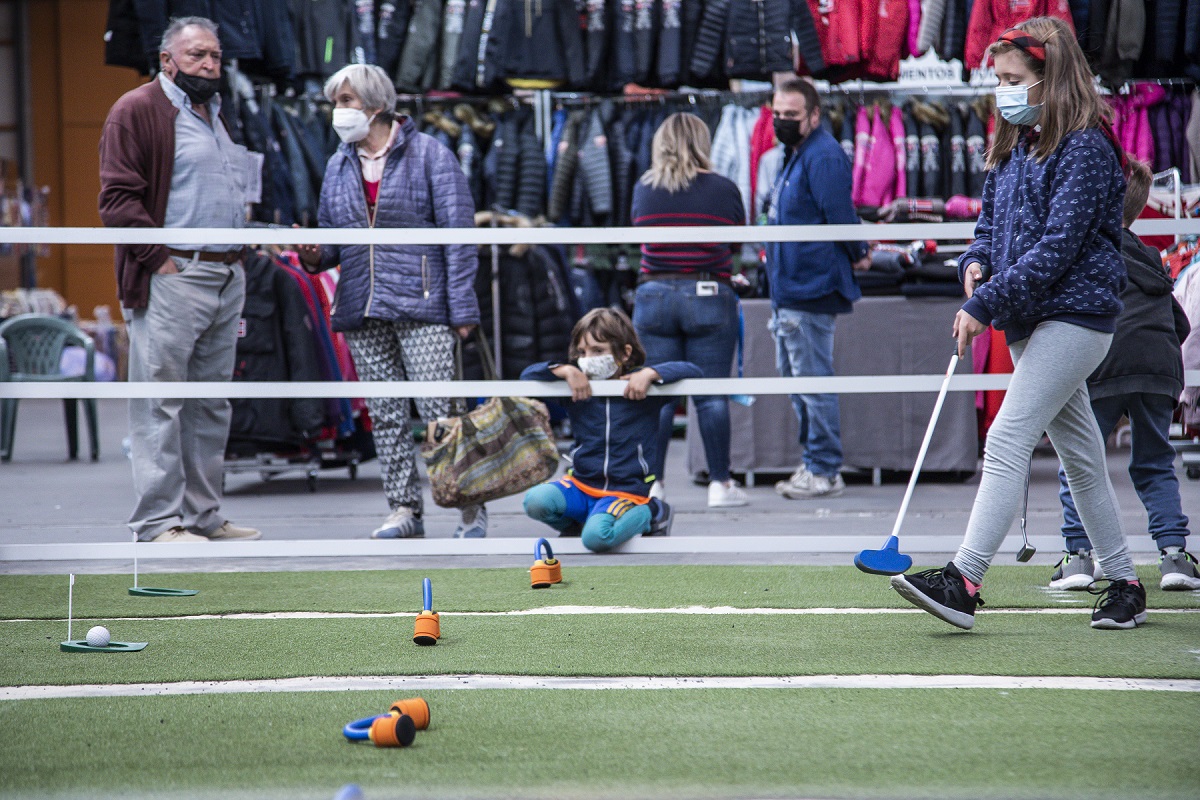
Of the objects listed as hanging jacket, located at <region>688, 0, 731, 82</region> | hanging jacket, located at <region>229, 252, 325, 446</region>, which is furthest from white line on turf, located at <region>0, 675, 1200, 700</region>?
hanging jacket, located at <region>688, 0, 731, 82</region>

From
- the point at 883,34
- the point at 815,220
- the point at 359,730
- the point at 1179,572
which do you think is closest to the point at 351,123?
the point at 815,220

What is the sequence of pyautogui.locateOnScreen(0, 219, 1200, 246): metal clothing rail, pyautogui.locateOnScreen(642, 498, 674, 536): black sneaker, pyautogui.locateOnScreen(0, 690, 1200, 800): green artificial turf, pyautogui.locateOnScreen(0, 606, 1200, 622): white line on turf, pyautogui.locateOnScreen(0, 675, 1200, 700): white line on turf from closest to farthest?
pyautogui.locateOnScreen(0, 690, 1200, 800): green artificial turf
pyautogui.locateOnScreen(0, 675, 1200, 700): white line on turf
pyautogui.locateOnScreen(0, 606, 1200, 622): white line on turf
pyautogui.locateOnScreen(0, 219, 1200, 246): metal clothing rail
pyautogui.locateOnScreen(642, 498, 674, 536): black sneaker

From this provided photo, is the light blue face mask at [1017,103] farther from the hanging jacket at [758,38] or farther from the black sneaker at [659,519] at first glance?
the hanging jacket at [758,38]

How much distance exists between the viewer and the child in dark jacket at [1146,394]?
363 centimetres

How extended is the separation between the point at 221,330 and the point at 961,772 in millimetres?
3387

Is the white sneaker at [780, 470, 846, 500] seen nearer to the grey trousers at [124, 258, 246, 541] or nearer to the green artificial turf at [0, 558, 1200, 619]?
the green artificial turf at [0, 558, 1200, 619]

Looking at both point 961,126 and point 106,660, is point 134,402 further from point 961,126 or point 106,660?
point 961,126

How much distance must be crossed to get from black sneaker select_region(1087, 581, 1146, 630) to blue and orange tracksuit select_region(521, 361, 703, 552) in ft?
5.38

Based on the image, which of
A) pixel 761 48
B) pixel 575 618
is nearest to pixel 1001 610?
pixel 575 618

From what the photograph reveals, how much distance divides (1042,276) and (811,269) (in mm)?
2739

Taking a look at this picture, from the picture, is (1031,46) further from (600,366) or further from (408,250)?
(408,250)

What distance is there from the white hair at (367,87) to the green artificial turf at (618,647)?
2063 mm

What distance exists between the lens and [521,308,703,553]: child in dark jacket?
14.5 feet

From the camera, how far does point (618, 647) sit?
115 inches
